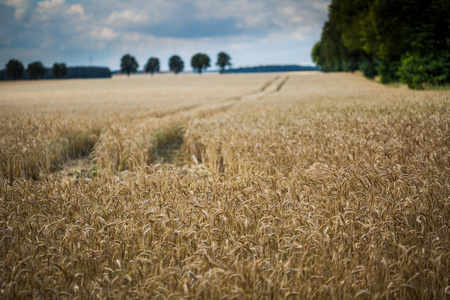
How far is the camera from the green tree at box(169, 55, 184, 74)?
137 m

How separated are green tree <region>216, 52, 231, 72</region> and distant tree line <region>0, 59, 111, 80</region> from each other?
44842 millimetres

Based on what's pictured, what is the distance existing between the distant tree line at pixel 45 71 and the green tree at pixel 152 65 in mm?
19224

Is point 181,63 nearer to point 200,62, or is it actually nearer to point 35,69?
point 200,62

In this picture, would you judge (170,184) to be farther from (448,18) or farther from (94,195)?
(448,18)

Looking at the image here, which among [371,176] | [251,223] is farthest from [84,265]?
[371,176]

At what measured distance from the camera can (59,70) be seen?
307ft

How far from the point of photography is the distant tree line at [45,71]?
69.9 metres

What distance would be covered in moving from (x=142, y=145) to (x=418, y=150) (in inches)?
255

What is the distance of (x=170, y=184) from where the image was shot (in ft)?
15.5

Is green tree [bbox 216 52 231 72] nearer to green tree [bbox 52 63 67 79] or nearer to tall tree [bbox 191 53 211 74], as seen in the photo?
tall tree [bbox 191 53 211 74]

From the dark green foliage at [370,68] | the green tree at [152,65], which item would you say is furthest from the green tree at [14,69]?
the dark green foliage at [370,68]

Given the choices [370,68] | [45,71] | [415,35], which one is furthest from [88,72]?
[415,35]

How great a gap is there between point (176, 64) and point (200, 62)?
36.1ft

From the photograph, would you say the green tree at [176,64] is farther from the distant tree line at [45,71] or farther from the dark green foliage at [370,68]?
the dark green foliage at [370,68]
